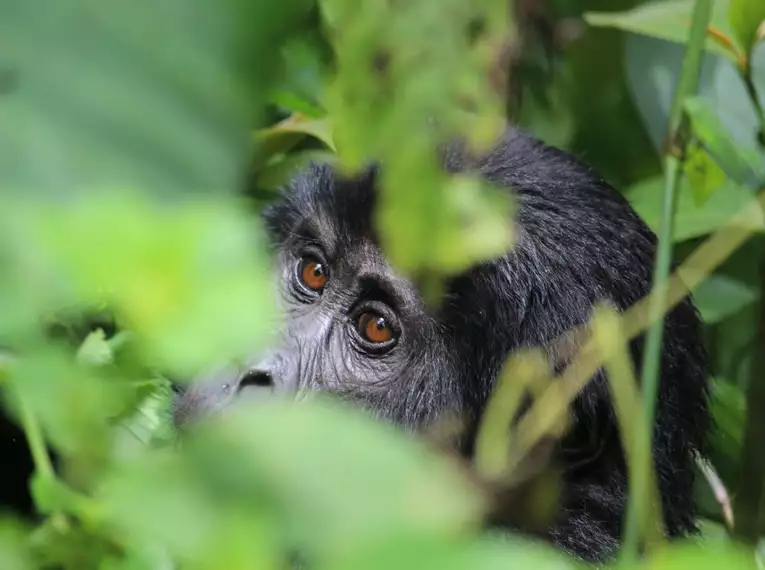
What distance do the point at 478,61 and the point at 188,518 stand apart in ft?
1.17

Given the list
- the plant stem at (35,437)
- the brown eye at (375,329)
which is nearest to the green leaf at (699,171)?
the brown eye at (375,329)

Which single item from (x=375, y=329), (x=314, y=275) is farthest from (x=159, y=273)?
(x=314, y=275)

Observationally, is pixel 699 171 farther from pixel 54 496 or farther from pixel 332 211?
pixel 54 496

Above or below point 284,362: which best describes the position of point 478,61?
above

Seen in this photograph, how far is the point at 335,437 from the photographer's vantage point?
1.00 feet

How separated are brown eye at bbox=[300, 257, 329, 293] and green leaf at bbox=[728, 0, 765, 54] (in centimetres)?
64

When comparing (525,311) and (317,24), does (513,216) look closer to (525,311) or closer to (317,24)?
(525,311)

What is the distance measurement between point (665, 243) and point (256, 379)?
739 mm

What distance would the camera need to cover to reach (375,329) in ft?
4.49

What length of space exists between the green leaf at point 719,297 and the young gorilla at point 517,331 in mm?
247

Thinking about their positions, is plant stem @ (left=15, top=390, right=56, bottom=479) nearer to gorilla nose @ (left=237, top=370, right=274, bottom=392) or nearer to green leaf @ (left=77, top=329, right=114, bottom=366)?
green leaf @ (left=77, top=329, right=114, bottom=366)

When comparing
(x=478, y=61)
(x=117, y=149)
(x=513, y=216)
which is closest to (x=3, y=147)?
(x=117, y=149)

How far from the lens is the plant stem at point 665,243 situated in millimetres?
460

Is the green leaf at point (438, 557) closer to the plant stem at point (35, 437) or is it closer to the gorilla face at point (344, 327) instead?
the plant stem at point (35, 437)
